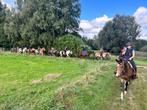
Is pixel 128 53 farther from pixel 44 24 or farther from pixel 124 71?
pixel 44 24

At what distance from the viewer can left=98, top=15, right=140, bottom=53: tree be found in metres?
107

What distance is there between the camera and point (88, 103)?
630 inches

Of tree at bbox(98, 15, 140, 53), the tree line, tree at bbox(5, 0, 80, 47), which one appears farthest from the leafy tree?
tree at bbox(98, 15, 140, 53)

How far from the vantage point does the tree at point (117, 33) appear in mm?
107213

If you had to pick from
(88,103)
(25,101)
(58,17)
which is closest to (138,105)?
(88,103)

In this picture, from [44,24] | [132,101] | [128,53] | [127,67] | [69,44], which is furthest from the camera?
[44,24]

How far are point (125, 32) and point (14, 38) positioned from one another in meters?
45.6

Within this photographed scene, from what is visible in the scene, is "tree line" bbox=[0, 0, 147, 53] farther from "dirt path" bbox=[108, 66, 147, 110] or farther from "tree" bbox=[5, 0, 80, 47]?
"dirt path" bbox=[108, 66, 147, 110]

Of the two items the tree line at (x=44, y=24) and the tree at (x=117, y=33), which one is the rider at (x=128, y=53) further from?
the tree at (x=117, y=33)

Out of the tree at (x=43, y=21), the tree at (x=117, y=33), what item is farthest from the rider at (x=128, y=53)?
the tree at (x=117, y=33)

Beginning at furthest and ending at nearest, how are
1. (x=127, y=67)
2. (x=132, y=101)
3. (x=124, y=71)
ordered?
1. (x=127, y=67)
2. (x=124, y=71)
3. (x=132, y=101)

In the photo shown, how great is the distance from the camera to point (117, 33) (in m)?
108

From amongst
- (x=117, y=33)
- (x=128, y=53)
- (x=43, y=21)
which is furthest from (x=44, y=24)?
(x=128, y=53)

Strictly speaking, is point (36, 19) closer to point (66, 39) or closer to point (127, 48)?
point (66, 39)
